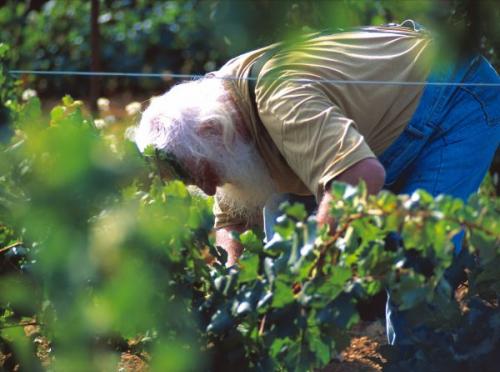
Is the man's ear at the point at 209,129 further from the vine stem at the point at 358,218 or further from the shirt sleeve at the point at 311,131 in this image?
the vine stem at the point at 358,218

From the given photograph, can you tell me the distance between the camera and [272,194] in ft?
9.62

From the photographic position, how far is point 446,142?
2.79m

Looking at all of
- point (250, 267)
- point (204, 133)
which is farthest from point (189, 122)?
point (250, 267)

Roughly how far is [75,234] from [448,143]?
1.45 meters

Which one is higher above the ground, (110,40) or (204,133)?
(204,133)

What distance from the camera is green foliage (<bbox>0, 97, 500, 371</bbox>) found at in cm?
157

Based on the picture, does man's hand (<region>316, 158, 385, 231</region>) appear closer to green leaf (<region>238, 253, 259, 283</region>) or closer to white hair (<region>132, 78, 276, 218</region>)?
green leaf (<region>238, 253, 259, 283</region>)

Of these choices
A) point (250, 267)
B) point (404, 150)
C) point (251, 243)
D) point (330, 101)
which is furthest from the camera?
point (404, 150)

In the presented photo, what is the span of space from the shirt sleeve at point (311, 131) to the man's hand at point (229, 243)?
1.40 feet

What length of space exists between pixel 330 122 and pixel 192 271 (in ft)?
1.56

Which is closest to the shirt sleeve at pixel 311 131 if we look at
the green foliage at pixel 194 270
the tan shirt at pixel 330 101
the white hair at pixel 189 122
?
the tan shirt at pixel 330 101

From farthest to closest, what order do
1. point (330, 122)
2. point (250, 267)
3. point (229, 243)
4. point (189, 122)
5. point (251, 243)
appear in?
point (229, 243)
point (189, 122)
point (330, 122)
point (251, 243)
point (250, 267)

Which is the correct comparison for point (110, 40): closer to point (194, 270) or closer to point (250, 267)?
point (194, 270)

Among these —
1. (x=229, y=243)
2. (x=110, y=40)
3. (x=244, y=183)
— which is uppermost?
(x=244, y=183)
